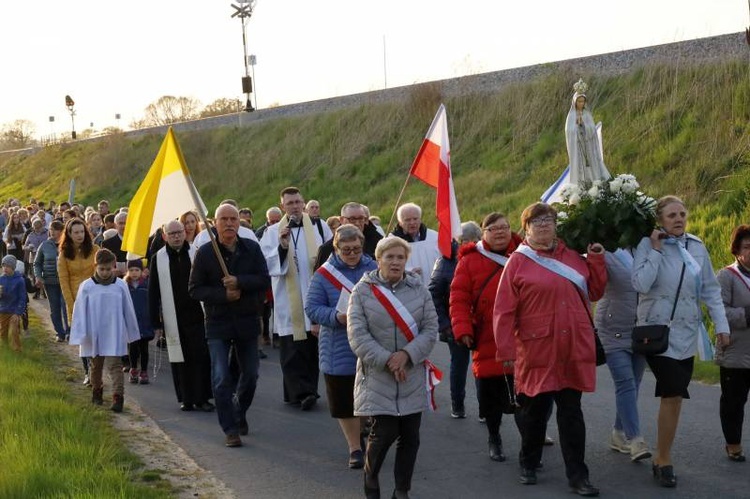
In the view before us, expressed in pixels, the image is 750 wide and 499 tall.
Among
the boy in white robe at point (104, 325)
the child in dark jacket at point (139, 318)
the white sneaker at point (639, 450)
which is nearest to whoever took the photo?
the white sneaker at point (639, 450)

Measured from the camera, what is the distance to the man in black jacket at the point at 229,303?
29.9ft

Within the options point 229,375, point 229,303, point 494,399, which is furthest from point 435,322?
point 229,375

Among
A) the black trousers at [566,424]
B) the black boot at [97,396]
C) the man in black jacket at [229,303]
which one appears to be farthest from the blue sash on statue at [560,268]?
the black boot at [97,396]

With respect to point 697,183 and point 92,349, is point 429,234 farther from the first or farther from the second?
point 697,183

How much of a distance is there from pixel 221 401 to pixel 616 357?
10.9 feet

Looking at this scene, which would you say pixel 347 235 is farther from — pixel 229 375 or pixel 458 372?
pixel 458 372

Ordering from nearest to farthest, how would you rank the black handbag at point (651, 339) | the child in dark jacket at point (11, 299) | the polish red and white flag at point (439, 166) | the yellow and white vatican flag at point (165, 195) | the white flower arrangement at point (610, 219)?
the black handbag at point (651, 339)
the white flower arrangement at point (610, 219)
the yellow and white vatican flag at point (165, 195)
the polish red and white flag at point (439, 166)
the child in dark jacket at point (11, 299)

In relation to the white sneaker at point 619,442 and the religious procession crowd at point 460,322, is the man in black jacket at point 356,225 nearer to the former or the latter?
the religious procession crowd at point 460,322

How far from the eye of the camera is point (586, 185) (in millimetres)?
8234

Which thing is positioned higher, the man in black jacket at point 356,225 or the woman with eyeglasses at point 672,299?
the man in black jacket at point 356,225

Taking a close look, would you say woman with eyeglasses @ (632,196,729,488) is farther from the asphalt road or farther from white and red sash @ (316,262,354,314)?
white and red sash @ (316,262,354,314)

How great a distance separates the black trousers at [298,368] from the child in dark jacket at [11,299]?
5.39 m

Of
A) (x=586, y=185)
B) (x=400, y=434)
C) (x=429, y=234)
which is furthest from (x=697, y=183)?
(x=400, y=434)

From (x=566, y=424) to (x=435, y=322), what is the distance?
3.68ft
